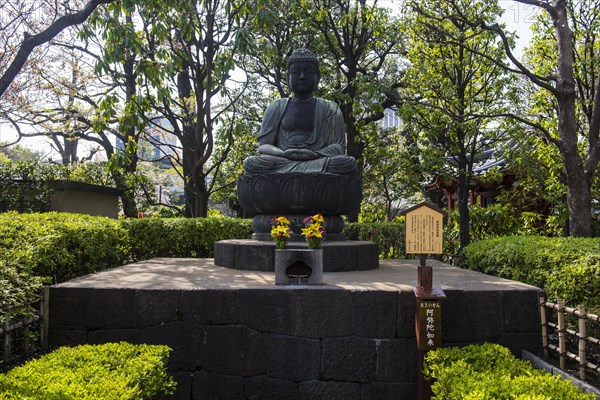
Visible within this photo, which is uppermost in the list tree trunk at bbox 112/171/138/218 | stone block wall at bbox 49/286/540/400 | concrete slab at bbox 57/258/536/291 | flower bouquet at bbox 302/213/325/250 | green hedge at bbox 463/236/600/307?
tree trunk at bbox 112/171/138/218

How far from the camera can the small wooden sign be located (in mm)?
3764

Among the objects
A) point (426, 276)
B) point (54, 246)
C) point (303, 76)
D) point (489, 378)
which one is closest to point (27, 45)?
point (54, 246)

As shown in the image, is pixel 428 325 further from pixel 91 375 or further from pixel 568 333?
pixel 91 375

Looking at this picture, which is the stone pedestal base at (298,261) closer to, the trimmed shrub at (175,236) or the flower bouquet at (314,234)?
the flower bouquet at (314,234)

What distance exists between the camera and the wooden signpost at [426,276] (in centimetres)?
377

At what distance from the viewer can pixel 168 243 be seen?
9102mm

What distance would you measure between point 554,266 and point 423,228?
1.73 metres

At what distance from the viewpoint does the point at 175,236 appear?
9094mm

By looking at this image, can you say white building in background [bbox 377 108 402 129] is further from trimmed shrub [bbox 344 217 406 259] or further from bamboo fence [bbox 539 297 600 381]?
bamboo fence [bbox 539 297 600 381]

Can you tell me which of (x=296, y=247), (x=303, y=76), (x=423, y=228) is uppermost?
(x=303, y=76)

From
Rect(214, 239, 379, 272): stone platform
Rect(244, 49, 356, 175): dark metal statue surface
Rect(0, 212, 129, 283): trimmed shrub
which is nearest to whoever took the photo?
Rect(0, 212, 129, 283): trimmed shrub

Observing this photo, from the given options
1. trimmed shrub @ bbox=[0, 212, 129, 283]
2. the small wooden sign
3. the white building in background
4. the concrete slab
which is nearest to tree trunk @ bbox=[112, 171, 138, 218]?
trimmed shrub @ bbox=[0, 212, 129, 283]

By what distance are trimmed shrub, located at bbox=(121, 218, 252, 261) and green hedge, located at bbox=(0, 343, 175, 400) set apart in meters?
5.64

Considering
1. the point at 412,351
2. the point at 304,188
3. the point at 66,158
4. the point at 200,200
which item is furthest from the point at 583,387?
the point at 66,158
